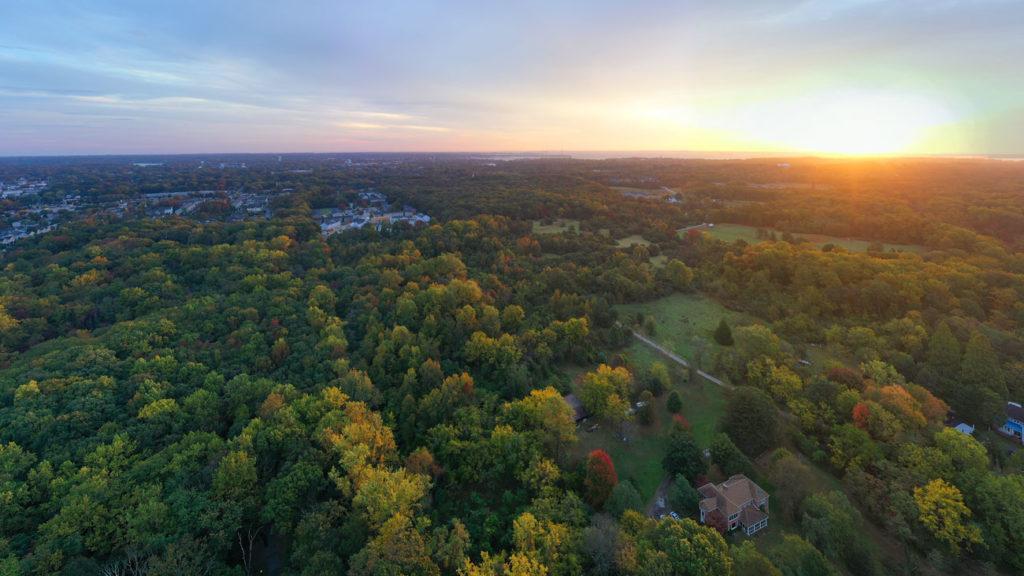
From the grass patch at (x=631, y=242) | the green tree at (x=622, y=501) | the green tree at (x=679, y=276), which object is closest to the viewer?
the green tree at (x=622, y=501)

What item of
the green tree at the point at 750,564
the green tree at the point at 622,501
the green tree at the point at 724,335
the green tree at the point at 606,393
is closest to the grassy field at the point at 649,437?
the green tree at the point at 606,393

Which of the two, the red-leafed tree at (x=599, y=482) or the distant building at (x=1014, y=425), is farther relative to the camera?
the distant building at (x=1014, y=425)

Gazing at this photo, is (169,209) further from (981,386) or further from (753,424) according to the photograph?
(981,386)

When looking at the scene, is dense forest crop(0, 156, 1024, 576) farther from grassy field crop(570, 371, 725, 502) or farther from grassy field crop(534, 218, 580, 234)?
grassy field crop(534, 218, 580, 234)

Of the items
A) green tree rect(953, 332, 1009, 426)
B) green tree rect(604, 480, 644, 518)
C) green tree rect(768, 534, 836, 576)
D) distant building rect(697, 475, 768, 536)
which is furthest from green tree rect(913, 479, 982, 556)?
green tree rect(604, 480, 644, 518)

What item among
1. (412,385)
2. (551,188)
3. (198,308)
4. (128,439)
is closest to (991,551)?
(412,385)

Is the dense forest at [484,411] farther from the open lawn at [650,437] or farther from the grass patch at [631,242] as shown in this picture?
the grass patch at [631,242]

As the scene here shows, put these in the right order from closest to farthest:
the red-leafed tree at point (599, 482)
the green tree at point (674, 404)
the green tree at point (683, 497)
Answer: the green tree at point (683, 497) < the red-leafed tree at point (599, 482) < the green tree at point (674, 404)

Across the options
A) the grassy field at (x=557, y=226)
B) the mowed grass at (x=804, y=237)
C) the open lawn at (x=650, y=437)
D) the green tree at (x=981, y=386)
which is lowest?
the open lawn at (x=650, y=437)
